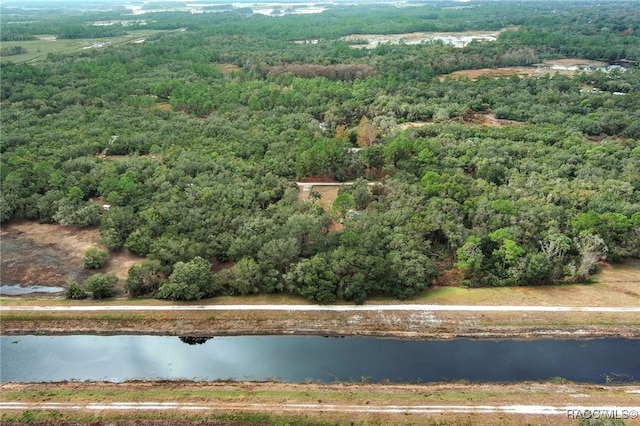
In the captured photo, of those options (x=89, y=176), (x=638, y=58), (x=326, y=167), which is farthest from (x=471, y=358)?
(x=638, y=58)

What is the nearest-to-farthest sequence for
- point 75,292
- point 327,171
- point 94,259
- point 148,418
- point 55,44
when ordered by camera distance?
point 148,418, point 75,292, point 94,259, point 327,171, point 55,44

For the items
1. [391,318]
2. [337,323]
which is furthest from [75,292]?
[391,318]

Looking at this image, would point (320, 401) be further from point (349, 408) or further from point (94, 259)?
point (94, 259)

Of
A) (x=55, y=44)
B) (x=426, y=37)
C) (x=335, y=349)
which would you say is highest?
(x=426, y=37)

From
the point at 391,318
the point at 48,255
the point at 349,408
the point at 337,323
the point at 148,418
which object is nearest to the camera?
the point at 148,418

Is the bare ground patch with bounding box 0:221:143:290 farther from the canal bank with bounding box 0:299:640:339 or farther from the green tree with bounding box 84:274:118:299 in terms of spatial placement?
the canal bank with bounding box 0:299:640:339

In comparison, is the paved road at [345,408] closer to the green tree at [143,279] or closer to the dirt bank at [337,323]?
the dirt bank at [337,323]

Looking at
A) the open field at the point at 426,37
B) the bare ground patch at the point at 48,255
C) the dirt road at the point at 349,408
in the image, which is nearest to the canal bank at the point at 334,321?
the bare ground patch at the point at 48,255
